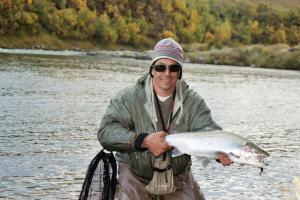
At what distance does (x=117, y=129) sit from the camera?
Result: 6.27 meters

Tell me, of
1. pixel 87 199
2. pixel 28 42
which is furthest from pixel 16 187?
pixel 28 42

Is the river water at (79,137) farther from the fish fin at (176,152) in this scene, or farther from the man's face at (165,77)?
the fish fin at (176,152)

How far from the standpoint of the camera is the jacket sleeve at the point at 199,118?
6.43m

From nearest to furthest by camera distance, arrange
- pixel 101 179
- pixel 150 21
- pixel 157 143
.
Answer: pixel 157 143
pixel 101 179
pixel 150 21

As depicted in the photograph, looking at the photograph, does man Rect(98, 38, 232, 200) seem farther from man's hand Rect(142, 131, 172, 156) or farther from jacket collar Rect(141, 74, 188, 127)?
man's hand Rect(142, 131, 172, 156)

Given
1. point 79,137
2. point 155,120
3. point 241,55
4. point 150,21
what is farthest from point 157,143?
point 150,21

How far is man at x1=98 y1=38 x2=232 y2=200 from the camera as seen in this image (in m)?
6.31

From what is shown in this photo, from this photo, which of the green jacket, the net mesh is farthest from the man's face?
the net mesh

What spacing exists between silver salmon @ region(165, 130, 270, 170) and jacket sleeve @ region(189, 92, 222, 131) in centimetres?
46

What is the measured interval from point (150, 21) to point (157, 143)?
168 m

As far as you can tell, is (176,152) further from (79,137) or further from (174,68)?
(79,137)

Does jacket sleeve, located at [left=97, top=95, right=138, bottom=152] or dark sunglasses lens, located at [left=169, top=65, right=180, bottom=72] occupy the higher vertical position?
dark sunglasses lens, located at [left=169, top=65, right=180, bottom=72]

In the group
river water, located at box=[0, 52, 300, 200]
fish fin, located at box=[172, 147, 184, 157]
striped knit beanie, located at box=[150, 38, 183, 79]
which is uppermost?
striped knit beanie, located at box=[150, 38, 183, 79]

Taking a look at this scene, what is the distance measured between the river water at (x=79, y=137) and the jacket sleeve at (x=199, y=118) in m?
5.21
